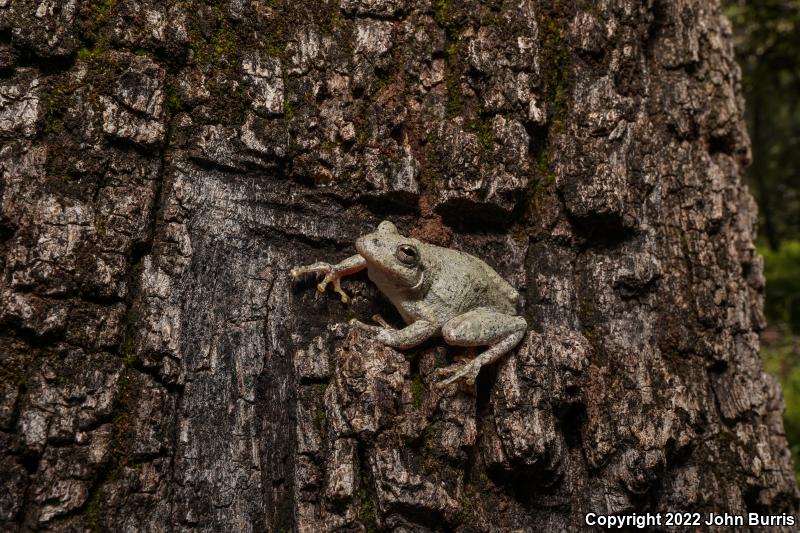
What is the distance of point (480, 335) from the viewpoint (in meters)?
3.46

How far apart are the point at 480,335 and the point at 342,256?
3.07 feet

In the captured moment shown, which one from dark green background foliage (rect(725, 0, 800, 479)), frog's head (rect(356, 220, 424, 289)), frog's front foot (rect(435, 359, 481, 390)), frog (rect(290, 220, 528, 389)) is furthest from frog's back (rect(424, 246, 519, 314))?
dark green background foliage (rect(725, 0, 800, 479))

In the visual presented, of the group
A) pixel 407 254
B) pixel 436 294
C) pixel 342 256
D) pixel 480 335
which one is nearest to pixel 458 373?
pixel 480 335

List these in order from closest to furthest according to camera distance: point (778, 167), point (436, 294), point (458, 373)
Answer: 1. point (458, 373)
2. point (436, 294)
3. point (778, 167)

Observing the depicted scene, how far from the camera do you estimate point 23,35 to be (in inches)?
122

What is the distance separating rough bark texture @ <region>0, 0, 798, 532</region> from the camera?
119 inches

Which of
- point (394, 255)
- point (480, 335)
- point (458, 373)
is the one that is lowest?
point (458, 373)

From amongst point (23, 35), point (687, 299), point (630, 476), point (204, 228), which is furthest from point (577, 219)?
point (23, 35)

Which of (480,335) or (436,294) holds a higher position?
(436,294)

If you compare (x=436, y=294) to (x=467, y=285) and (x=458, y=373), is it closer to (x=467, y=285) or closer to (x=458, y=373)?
(x=467, y=285)

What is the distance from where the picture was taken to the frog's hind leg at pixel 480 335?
340cm

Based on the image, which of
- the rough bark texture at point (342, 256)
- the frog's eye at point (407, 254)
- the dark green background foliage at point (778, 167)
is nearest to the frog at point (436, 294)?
the frog's eye at point (407, 254)

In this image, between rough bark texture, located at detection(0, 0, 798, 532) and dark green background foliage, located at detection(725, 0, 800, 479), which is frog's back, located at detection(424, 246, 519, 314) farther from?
dark green background foliage, located at detection(725, 0, 800, 479)

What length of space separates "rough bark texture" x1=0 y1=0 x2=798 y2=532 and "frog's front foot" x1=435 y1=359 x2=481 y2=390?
2.9 inches
